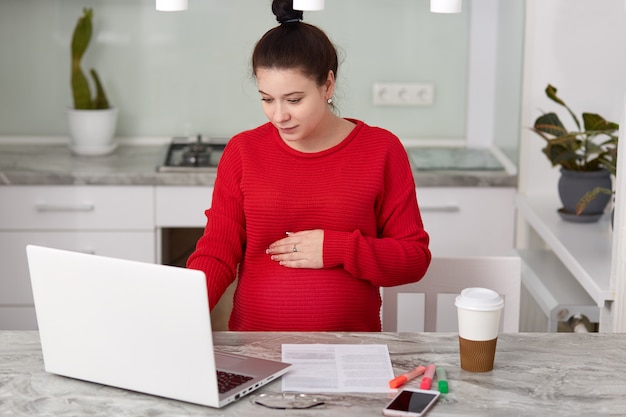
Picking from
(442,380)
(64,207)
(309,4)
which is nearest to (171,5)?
(309,4)

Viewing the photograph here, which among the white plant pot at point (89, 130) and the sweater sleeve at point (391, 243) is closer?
the sweater sleeve at point (391, 243)

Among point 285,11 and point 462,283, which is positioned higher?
point 285,11

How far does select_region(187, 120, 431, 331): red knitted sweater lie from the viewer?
2.06m

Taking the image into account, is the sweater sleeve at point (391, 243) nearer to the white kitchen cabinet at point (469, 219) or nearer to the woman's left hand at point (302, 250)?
the woman's left hand at point (302, 250)

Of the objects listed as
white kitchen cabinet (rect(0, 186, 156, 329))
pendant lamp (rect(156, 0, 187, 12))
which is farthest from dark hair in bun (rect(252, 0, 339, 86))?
white kitchen cabinet (rect(0, 186, 156, 329))

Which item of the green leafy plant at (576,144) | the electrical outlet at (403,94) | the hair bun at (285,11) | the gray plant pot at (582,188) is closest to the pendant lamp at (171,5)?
the hair bun at (285,11)

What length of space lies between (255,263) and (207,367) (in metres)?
0.59

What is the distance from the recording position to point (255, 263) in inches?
83.0

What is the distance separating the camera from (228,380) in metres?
1.63

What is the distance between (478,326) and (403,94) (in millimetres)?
2248

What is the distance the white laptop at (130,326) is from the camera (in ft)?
4.97

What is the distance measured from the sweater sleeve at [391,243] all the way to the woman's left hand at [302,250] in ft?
0.05

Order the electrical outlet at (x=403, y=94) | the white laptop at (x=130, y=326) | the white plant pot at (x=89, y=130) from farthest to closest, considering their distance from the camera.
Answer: the electrical outlet at (x=403, y=94), the white plant pot at (x=89, y=130), the white laptop at (x=130, y=326)

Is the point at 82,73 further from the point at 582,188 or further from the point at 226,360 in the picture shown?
the point at 226,360
